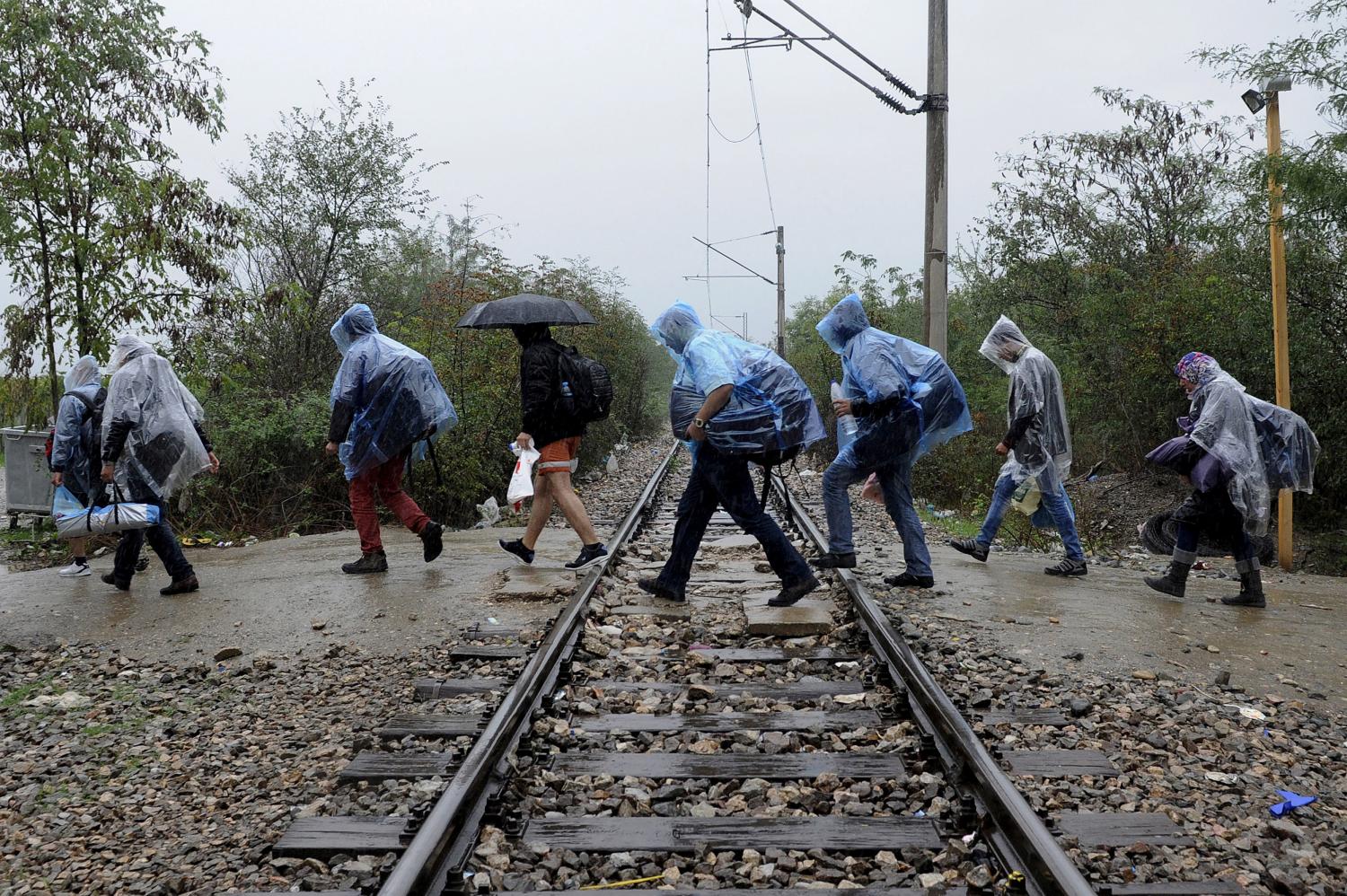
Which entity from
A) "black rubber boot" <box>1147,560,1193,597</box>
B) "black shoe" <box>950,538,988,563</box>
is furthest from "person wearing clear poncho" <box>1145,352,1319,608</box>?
"black shoe" <box>950,538,988,563</box>

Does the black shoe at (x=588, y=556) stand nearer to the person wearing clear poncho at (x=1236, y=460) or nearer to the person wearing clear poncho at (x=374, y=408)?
the person wearing clear poncho at (x=374, y=408)

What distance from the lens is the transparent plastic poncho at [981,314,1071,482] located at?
7.38m

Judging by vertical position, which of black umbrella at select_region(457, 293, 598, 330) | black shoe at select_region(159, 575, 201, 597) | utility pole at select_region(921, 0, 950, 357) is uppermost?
utility pole at select_region(921, 0, 950, 357)

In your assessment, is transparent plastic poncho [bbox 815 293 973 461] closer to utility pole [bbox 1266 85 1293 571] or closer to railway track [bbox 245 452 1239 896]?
railway track [bbox 245 452 1239 896]

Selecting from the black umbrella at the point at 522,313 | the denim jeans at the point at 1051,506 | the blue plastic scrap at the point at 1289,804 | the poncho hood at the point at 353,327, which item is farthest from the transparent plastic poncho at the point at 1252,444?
the poncho hood at the point at 353,327

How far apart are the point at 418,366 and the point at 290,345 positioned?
7.71 m

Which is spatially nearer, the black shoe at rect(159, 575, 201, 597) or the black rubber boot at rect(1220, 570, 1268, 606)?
the black rubber boot at rect(1220, 570, 1268, 606)

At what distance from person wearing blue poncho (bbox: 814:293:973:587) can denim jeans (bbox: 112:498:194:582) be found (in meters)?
4.35

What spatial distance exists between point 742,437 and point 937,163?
7.42 m

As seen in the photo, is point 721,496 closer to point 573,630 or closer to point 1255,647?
point 573,630

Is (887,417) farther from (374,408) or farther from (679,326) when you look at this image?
(374,408)

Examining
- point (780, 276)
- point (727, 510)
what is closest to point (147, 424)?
point (727, 510)

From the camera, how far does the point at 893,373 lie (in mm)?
6625

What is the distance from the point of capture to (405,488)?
11625mm
